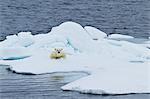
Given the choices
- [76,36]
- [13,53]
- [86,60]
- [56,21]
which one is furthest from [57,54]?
[56,21]

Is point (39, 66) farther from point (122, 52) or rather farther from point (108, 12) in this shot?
point (108, 12)

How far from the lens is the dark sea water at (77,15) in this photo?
32.6 m

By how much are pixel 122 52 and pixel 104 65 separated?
2031 mm

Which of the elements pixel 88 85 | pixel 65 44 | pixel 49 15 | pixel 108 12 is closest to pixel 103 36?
pixel 65 44

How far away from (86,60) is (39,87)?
9.58 feet

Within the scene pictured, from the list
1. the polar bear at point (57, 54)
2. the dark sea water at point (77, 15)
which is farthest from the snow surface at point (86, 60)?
the dark sea water at point (77, 15)

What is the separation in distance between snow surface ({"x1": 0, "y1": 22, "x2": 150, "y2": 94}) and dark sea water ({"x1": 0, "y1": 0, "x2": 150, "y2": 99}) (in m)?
0.35

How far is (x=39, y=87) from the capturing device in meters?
10.2

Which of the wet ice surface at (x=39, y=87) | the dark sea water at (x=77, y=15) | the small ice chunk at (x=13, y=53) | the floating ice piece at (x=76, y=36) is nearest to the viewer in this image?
the wet ice surface at (x=39, y=87)

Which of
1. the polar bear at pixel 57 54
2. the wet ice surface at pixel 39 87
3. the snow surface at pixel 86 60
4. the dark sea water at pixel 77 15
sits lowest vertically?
the dark sea water at pixel 77 15

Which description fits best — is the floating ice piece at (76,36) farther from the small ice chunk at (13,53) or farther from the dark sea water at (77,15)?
the dark sea water at (77,15)

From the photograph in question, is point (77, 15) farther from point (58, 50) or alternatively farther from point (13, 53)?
point (58, 50)

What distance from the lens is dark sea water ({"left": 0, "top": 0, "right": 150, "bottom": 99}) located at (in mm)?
9844

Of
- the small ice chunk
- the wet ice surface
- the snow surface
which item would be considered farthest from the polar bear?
the wet ice surface
